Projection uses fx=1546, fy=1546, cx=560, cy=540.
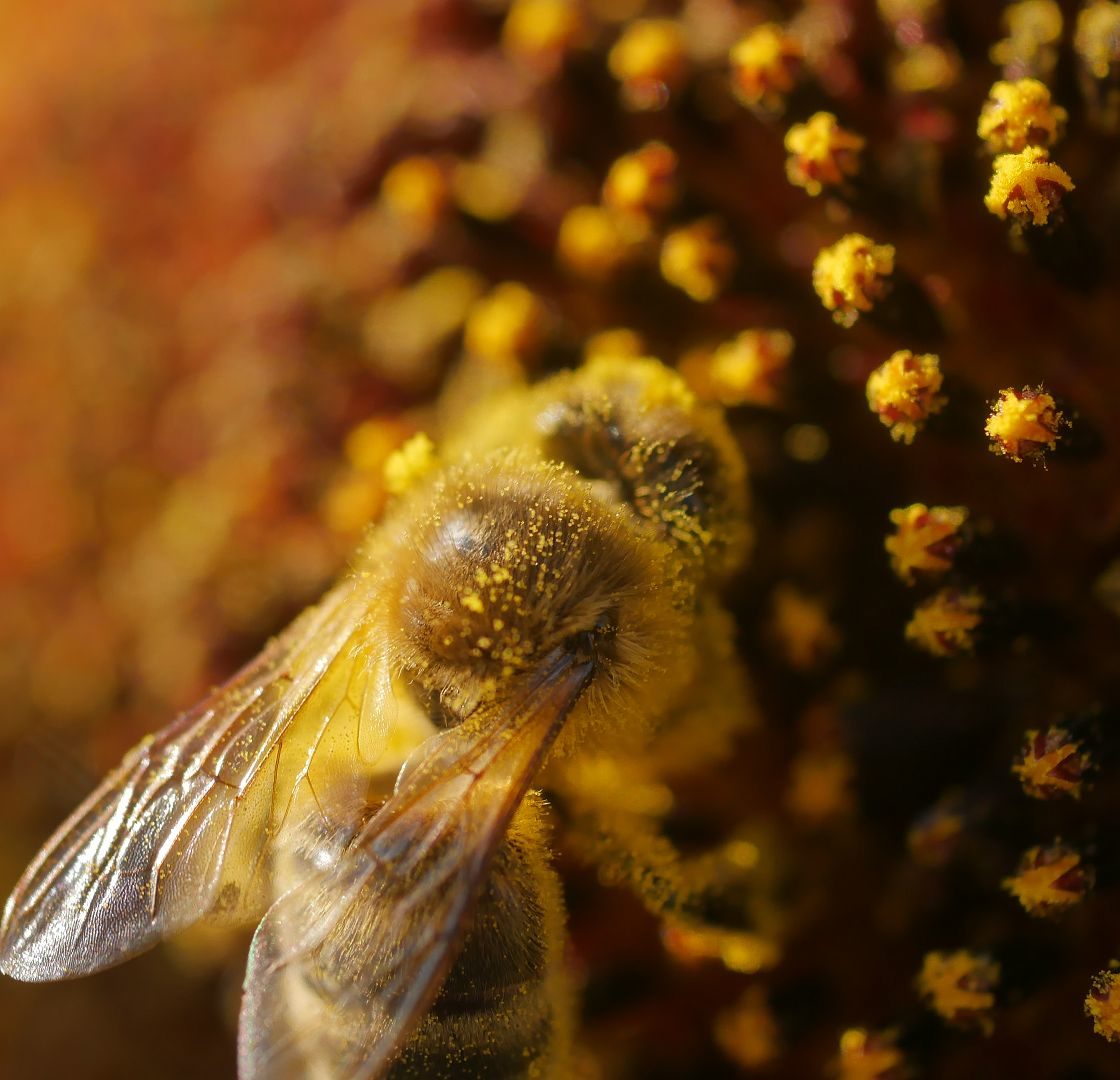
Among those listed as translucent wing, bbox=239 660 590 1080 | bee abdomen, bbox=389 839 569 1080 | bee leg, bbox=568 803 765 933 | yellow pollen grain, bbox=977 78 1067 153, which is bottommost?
bee leg, bbox=568 803 765 933

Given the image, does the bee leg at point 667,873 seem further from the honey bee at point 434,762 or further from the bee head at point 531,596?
the bee head at point 531,596

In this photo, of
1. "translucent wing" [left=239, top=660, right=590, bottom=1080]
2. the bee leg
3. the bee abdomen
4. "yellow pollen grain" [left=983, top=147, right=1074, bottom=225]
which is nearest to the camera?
"translucent wing" [left=239, top=660, right=590, bottom=1080]

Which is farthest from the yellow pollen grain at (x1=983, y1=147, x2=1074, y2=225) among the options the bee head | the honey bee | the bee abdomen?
the bee abdomen

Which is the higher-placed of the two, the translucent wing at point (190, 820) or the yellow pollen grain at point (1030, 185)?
the translucent wing at point (190, 820)

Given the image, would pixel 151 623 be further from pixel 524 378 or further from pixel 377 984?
pixel 377 984

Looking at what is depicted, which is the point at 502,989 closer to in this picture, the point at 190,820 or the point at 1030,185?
the point at 190,820

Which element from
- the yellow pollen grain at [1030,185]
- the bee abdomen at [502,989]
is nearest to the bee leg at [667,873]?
the bee abdomen at [502,989]

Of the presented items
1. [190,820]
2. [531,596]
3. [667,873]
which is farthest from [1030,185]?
[190,820]

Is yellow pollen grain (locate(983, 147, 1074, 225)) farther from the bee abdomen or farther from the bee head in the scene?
the bee abdomen
